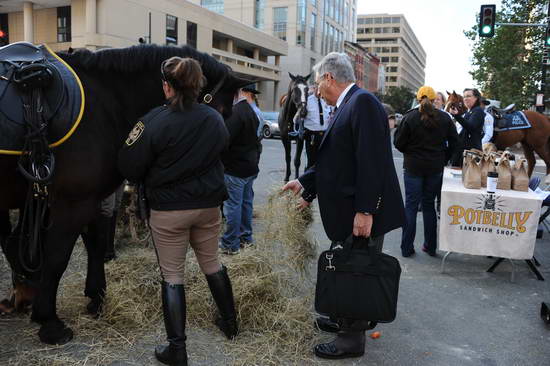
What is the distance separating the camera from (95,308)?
355 cm

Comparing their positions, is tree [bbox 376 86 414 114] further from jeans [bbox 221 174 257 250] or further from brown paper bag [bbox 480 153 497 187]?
jeans [bbox 221 174 257 250]

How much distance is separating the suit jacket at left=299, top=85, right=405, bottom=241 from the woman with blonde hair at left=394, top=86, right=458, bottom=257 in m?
2.45

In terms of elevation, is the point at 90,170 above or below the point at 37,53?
below

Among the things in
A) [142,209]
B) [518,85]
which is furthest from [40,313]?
[518,85]

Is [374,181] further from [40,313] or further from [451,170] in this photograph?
[451,170]

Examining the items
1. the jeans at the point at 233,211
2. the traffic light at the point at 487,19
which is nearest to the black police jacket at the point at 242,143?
the jeans at the point at 233,211

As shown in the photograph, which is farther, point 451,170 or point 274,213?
point 451,170

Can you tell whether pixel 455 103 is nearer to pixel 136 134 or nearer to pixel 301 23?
pixel 136 134

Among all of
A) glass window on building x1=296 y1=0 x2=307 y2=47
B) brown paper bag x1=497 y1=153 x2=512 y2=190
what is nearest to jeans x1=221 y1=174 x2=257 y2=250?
brown paper bag x1=497 y1=153 x2=512 y2=190

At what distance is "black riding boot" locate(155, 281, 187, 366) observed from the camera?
2.85m

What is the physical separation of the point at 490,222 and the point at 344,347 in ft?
8.52

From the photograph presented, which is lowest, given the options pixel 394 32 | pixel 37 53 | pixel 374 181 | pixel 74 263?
pixel 74 263

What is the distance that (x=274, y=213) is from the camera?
5043 millimetres

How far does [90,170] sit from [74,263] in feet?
7.35
